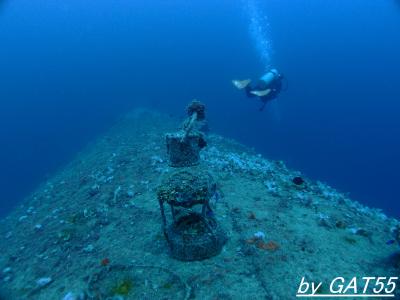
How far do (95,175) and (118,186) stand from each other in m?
2.09

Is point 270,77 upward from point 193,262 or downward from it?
upward

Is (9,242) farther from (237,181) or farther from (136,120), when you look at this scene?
(136,120)

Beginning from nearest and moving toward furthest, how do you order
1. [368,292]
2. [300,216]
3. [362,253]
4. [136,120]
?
[368,292] → [362,253] → [300,216] → [136,120]

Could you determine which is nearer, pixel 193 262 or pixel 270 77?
pixel 193 262

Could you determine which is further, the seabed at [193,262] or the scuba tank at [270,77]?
the scuba tank at [270,77]

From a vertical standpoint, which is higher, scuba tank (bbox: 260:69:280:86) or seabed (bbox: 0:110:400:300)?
scuba tank (bbox: 260:69:280:86)

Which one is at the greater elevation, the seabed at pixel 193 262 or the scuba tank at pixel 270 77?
the scuba tank at pixel 270 77

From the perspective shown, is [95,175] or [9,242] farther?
[95,175]

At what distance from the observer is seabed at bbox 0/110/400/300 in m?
4.86

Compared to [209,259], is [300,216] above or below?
above

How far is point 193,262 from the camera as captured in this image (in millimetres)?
5195

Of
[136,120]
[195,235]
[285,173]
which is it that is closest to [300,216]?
[195,235]

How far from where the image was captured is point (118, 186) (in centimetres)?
902

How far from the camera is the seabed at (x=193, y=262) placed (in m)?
4.86
